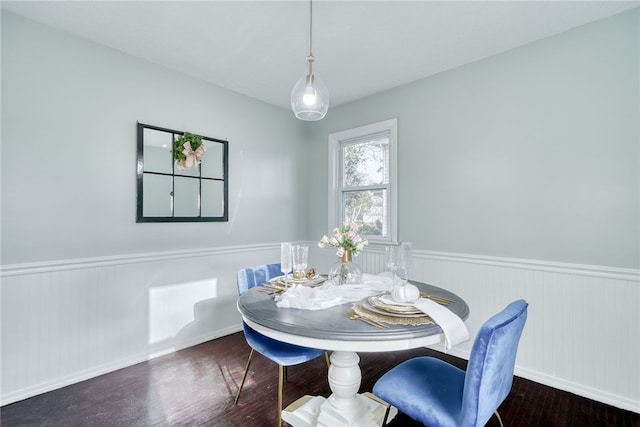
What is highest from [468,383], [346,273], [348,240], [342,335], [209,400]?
[348,240]

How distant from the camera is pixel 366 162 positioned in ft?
11.5

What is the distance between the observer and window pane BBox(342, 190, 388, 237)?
3.31 m

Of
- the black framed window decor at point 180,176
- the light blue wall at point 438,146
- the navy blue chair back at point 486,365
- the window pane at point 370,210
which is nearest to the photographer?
the navy blue chair back at point 486,365

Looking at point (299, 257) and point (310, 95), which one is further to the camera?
point (299, 257)

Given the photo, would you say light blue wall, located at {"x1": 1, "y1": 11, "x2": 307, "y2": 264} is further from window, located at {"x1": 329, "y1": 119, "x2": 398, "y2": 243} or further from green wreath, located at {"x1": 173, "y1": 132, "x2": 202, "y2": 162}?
window, located at {"x1": 329, "y1": 119, "x2": 398, "y2": 243}

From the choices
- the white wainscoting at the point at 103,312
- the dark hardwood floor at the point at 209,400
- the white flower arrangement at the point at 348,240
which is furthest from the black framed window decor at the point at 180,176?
the white flower arrangement at the point at 348,240

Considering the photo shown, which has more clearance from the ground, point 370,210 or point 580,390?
point 370,210

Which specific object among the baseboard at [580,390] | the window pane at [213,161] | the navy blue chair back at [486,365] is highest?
the window pane at [213,161]

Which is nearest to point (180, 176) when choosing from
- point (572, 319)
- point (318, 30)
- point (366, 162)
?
point (318, 30)

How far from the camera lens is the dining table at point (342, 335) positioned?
47.6 inches

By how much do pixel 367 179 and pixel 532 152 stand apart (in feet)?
5.20

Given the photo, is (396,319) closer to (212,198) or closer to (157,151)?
(212,198)

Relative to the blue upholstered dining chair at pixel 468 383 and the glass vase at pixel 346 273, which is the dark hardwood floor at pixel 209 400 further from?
the glass vase at pixel 346 273

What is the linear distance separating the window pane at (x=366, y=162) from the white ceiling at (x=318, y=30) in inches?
31.3
